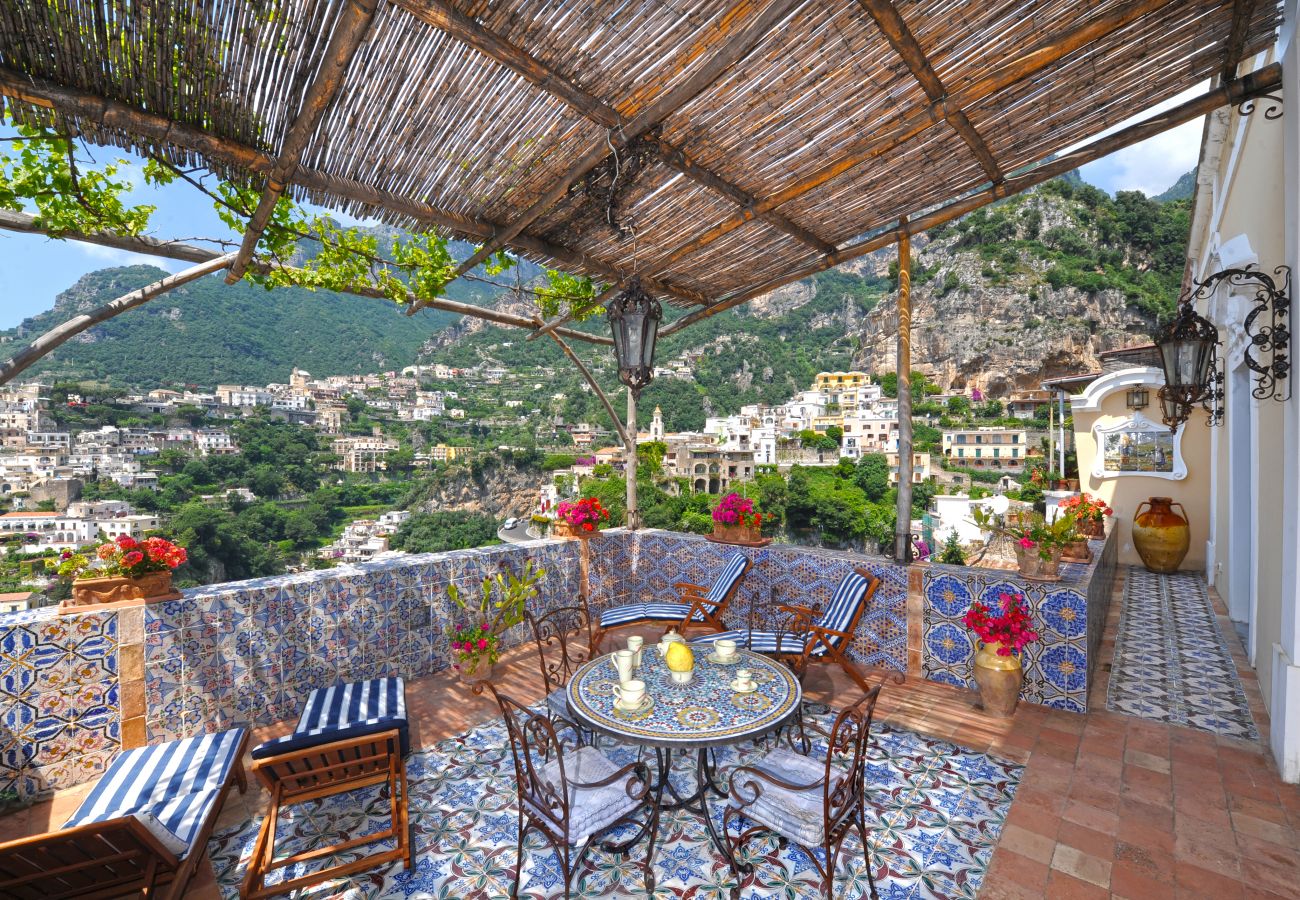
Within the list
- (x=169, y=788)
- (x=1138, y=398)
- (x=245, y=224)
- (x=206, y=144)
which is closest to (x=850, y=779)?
(x=169, y=788)

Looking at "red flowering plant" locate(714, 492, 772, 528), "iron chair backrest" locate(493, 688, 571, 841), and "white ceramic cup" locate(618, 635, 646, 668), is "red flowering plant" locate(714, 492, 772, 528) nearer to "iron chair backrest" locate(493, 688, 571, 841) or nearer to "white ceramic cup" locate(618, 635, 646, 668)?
"white ceramic cup" locate(618, 635, 646, 668)

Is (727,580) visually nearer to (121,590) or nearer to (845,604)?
(845,604)

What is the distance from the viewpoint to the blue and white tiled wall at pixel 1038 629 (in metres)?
3.34

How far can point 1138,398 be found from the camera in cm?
809

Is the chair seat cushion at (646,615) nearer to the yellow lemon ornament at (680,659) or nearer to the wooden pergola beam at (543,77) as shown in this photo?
the yellow lemon ornament at (680,659)

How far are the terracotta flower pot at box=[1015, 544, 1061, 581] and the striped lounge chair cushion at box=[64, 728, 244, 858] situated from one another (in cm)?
431

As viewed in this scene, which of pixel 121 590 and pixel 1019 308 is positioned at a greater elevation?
pixel 1019 308

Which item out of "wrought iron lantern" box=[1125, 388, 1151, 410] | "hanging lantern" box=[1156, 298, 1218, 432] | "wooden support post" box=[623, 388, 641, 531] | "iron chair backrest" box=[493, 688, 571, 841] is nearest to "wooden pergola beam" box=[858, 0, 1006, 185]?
"hanging lantern" box=[1156, 298, 1218, 432]

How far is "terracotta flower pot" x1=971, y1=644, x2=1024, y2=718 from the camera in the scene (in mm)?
3264

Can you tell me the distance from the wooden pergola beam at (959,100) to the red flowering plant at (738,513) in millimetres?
2284

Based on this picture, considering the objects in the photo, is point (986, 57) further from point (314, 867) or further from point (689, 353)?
point (689, 353)

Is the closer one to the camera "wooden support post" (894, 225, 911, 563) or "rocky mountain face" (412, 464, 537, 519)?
"wooden support post" (894, 225, 911, 563)

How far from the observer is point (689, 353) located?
240 ft

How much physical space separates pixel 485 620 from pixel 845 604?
2585 millimetres
